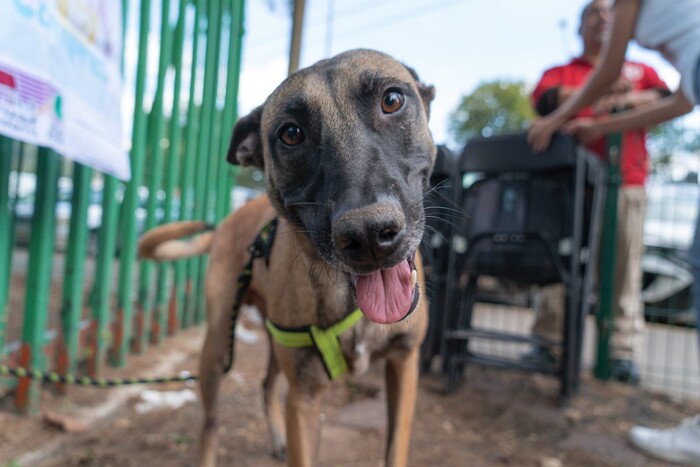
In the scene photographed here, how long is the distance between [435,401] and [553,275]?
3.74 ft

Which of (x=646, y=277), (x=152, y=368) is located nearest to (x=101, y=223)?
(x=152, y=368)

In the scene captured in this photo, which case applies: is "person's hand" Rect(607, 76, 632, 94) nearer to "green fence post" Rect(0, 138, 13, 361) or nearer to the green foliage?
the green foliage

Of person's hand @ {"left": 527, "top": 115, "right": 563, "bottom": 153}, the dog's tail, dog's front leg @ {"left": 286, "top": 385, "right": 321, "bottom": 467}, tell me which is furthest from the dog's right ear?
person's hand @ {"left": 527, "top": 115, "right": 563, "bottom": 153}

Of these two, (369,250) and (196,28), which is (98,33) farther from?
(369,250)

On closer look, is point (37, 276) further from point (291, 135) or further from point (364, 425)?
point (364, 425)

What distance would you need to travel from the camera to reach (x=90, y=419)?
2.71 meters

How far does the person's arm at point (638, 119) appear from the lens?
252 centimetres

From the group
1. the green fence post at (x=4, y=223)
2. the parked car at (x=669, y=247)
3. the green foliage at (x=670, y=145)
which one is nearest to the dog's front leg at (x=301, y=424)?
the green fence post at (x=4, y=223)

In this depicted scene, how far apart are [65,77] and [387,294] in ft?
6.20

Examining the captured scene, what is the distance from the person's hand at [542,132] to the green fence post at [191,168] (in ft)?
8.61

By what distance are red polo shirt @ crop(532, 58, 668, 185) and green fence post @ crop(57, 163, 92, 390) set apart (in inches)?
129

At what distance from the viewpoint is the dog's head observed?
4.14 ft

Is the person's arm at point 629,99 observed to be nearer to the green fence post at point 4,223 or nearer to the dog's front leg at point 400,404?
the dog's front leg at point 400,404

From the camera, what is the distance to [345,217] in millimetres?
1238
